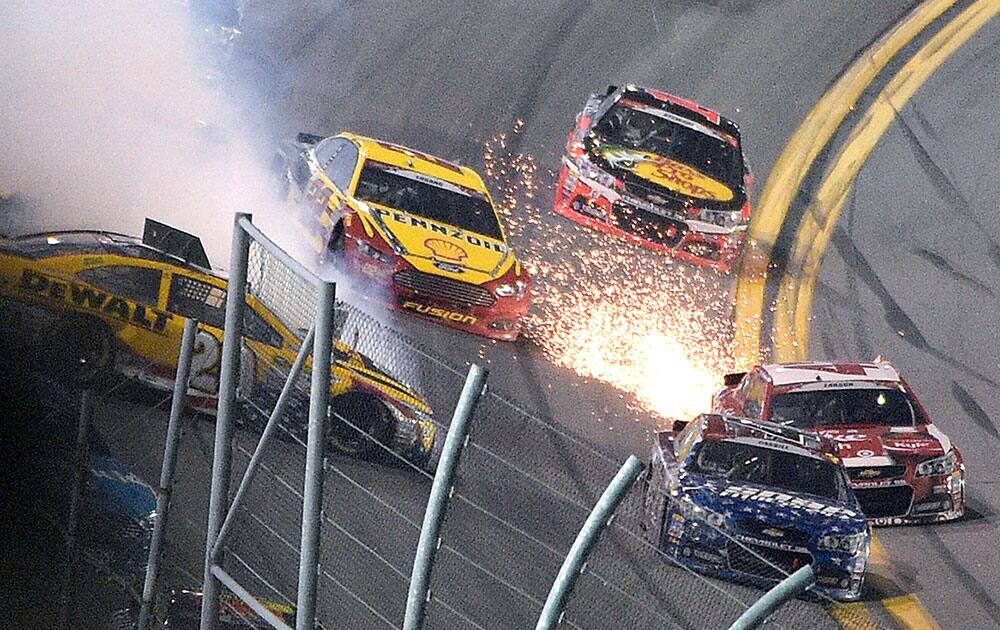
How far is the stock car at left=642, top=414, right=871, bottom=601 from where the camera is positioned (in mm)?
10094

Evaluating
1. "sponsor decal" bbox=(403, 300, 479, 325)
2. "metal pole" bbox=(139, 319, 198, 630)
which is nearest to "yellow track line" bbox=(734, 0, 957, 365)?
"sponsor decal" bbox=(403, 300, 479, 325)

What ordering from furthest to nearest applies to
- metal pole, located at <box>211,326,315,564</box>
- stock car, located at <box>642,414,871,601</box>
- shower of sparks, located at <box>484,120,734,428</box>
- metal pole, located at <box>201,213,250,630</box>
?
1. shower of sparks, located at <box>484,120,734,428</box>
2. stock car, located at <box>642,414,871,601</box>
3. metal pole, located at <box>201,213,250,630</box>
4. metal pole, located at <box>211,326,315,564</box>

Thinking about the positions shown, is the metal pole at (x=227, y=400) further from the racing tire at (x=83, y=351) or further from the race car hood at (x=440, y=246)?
the race car hood at (x=440, y=246)

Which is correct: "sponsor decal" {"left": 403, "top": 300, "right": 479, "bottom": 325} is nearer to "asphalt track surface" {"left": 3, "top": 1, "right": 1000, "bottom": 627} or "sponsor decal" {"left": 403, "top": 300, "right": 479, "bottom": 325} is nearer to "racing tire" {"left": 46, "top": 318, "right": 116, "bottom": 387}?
"asphalt track surface" {"left": 3, "top": 1, "right": 1000, "bottom": 627}

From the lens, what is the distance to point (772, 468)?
1078cm

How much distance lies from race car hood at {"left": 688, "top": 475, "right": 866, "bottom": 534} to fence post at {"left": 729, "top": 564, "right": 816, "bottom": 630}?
4.96m

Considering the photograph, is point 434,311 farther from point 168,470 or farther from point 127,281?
point 168,470

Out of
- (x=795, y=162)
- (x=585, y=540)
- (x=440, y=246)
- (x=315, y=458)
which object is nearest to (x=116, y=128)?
(x=440, y=246)

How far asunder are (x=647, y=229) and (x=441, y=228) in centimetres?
156

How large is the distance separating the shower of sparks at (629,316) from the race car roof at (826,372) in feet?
2.34

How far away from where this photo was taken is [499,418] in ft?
18.3

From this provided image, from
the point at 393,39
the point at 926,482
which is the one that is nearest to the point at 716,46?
the point at 393,39

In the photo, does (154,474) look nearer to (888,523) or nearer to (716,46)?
(888,523)

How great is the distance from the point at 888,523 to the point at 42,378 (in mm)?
5424
